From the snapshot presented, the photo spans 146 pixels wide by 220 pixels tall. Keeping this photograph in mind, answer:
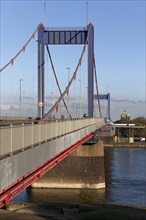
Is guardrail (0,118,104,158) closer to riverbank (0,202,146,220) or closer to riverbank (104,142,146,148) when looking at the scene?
riverbank (0,202,146,220)

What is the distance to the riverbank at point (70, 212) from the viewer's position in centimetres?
2569

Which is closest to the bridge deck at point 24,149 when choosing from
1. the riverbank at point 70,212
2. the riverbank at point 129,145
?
the riverbank at point 70,212

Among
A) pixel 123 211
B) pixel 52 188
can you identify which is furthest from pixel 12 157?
pixel 52 188

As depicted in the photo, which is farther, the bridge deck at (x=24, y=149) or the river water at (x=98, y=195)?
the river water at (x=98, y=195)

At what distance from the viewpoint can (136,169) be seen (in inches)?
2181

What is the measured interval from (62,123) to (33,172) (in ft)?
21.9

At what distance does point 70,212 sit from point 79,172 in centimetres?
1148

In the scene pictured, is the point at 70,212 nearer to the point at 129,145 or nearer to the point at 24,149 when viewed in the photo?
the point at 24,149

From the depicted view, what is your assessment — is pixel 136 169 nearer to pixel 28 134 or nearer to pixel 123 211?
pixel 123 211

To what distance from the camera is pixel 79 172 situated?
3947cm

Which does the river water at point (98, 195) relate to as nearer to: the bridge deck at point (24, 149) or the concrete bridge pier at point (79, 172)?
the concrete bridge pier at point (79, 172)

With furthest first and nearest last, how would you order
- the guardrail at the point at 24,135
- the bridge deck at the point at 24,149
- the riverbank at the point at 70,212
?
the riverbank at the point at 70,212 → the guardrail at the point at 24,135 → the bridge deck at the point at 24,149

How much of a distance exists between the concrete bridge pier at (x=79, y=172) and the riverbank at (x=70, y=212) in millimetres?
8012

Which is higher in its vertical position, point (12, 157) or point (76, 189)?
point (12, 157)
